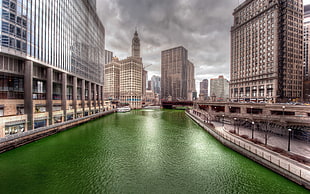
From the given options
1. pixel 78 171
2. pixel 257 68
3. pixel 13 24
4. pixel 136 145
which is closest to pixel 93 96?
pixel 13 24

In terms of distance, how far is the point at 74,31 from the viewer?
61469mm

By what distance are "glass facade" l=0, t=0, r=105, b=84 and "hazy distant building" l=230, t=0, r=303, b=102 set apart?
111508mm

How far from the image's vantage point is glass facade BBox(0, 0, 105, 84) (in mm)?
31734

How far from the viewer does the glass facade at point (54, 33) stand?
104 ft

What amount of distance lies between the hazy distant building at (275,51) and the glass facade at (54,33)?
112 meters

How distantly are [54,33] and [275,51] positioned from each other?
386 feet

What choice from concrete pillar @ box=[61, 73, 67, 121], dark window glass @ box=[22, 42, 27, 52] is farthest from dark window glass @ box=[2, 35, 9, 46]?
concrete pillar @ box=[61, 73, 67, 121]

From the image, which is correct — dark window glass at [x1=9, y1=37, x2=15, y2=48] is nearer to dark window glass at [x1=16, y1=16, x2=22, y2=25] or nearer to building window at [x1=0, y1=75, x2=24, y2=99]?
dark window glass at [x1=16, y1=16, x2=22, y2=25]

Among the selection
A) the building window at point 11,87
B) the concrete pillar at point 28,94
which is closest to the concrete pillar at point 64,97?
the building window at point 11,87

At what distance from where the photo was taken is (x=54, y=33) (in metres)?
47.0

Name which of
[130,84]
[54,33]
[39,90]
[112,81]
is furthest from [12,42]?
[112,81]

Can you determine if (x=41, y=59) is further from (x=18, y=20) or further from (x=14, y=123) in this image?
(x=14, y=123)

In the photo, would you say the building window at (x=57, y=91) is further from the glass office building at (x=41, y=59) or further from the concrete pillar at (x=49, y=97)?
the concrete pillar at (x=49, y=97)

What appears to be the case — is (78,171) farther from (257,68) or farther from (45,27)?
(257,68)
